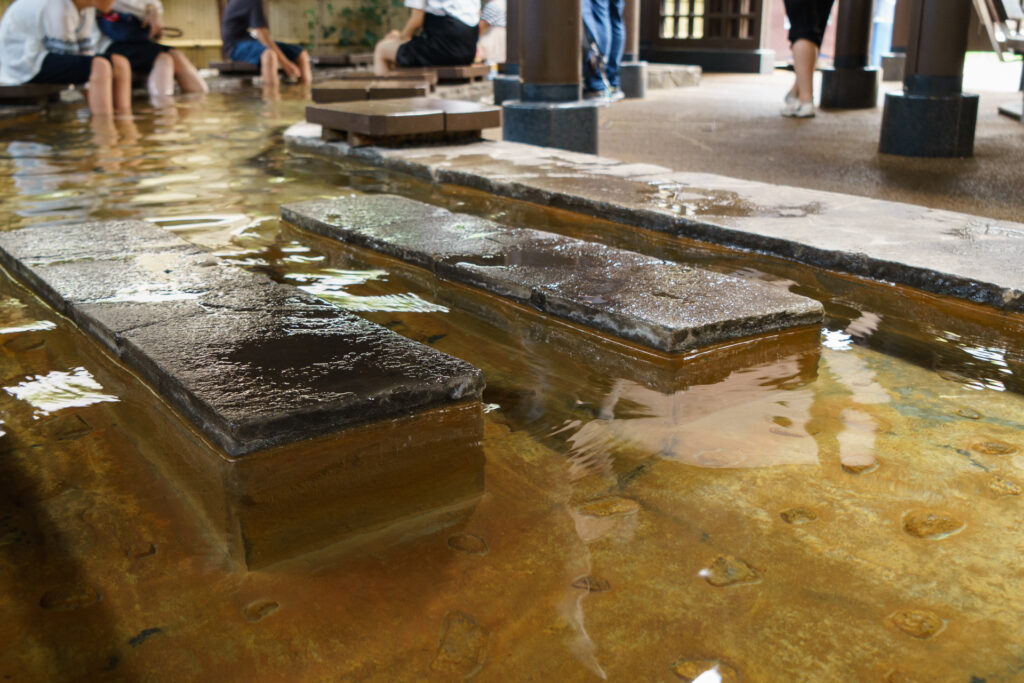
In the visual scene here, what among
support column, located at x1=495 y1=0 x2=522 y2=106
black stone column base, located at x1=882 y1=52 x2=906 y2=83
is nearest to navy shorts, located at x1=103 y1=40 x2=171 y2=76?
support column, located at x1=495 y1=0 x2=522 y2=106

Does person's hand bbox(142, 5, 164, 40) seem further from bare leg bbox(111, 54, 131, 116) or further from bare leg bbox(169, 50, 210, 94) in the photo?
bare leg bbox(111, 54, 131, 116)

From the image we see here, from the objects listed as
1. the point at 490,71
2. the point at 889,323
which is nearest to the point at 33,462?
the point at 889,323

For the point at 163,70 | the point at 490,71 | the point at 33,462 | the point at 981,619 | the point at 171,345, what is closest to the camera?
the point at 981,619

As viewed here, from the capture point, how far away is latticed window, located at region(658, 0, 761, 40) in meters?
12.0

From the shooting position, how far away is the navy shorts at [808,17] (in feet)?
20.8

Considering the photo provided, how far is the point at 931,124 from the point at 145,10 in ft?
24.2

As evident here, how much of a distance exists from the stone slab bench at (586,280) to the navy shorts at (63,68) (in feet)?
17.8

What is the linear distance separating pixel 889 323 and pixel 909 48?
3.21 metres

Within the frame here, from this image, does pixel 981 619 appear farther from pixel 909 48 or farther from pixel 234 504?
pixel 909 48

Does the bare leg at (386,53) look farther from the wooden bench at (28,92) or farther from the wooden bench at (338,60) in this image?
the wooden bench at (338,60)

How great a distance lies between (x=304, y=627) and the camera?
1.26 meters

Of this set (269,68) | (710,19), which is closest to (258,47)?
(269,68)

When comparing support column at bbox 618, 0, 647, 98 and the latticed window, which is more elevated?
the latticed window

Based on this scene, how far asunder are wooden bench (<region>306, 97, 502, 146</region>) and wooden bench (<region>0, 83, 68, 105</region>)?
3.58 metres
